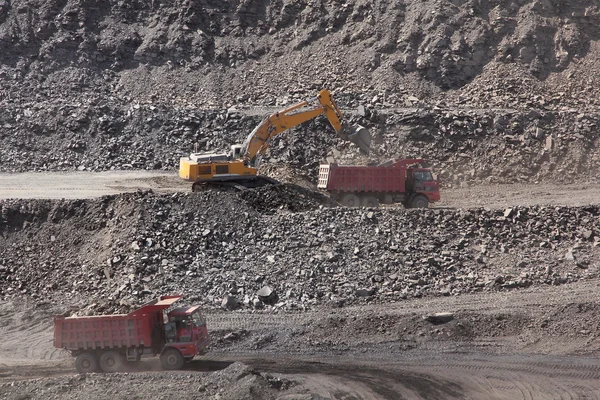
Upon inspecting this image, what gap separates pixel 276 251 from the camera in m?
23.1

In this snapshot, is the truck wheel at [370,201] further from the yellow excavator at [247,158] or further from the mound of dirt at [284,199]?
the yellow excavator at [247,158]

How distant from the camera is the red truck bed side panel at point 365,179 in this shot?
2727cm

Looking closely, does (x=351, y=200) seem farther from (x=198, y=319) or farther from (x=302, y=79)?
(x=302, y=79)

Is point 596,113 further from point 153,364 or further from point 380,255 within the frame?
point 153,364

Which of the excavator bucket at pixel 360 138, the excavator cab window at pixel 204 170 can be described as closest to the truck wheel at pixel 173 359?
the excavator cab window at pixel 204 170

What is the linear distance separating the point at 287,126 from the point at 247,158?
1.88m

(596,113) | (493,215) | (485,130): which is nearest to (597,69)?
(596,113)

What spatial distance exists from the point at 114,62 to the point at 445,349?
91.7ft

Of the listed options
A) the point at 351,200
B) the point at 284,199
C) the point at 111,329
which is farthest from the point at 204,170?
→ the point at 111,329

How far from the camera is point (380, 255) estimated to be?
2277cm

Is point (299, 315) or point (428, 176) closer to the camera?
point (299, 315)

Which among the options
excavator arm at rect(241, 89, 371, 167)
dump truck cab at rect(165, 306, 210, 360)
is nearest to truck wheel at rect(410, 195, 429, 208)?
excavator arm at rect(241, 89, 371, 167)

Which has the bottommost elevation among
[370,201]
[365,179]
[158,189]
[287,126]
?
[370,201]

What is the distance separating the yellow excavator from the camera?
26.9 m
